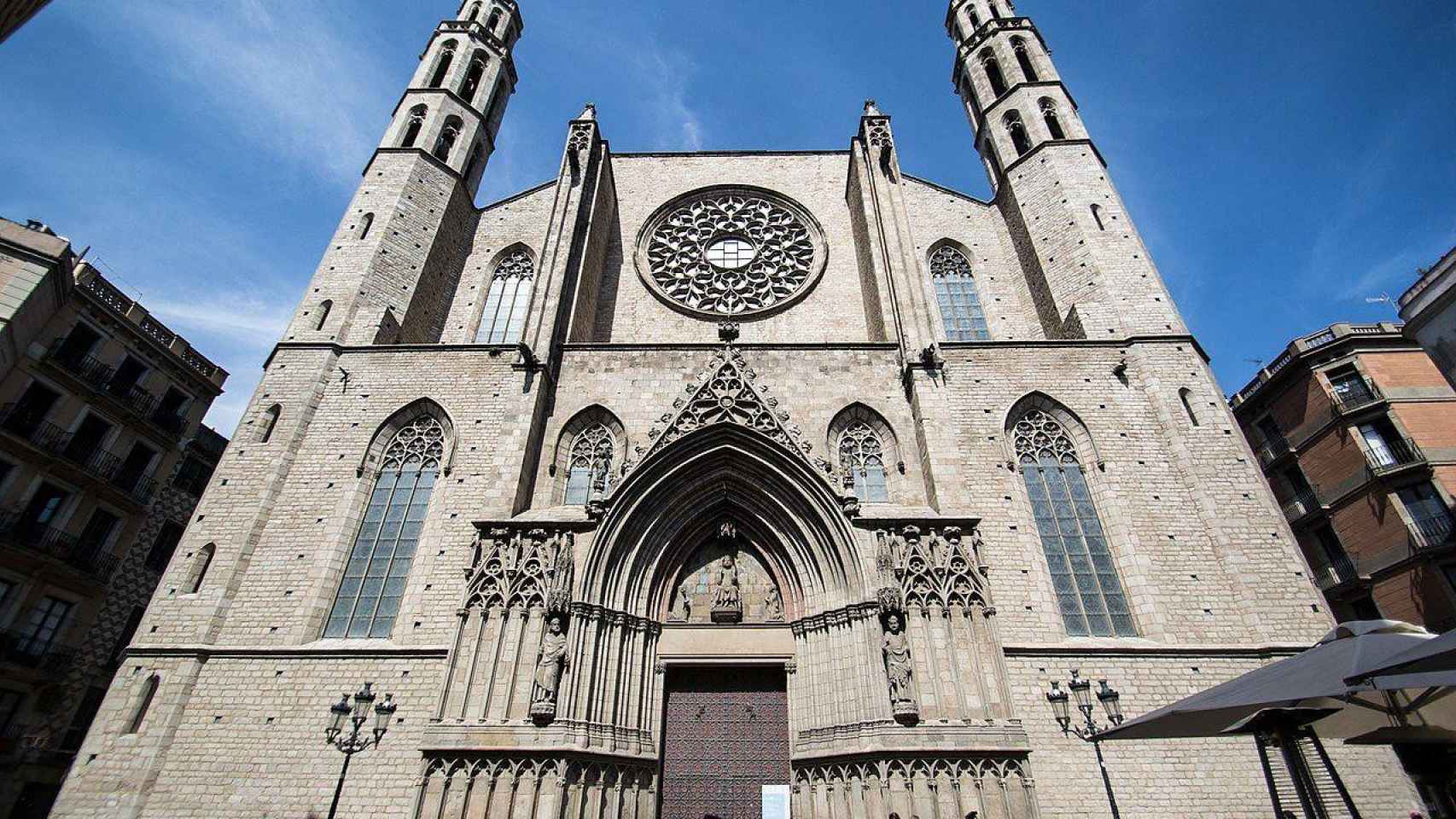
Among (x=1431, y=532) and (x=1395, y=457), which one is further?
(x=1395, y=457)

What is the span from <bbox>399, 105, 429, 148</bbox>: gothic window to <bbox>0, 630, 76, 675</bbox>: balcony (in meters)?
14.4

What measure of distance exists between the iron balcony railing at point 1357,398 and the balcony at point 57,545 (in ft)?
108

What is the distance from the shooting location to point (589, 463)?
13031mm

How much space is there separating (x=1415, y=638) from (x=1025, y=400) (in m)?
8.65

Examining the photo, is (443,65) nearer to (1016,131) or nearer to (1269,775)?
(1016,131)

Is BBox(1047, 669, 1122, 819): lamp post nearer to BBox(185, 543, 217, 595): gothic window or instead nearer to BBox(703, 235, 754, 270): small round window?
BBox(703, 235, 754, 270): small round window

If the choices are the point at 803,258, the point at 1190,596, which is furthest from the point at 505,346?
the point at 1190,596

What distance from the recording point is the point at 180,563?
11703 millimetres

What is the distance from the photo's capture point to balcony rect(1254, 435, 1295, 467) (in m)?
20.9

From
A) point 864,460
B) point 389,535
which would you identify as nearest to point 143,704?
point 389,535

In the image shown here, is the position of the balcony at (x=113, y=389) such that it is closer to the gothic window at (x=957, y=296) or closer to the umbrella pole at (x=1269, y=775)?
the gothic window at (x=957, y=296)

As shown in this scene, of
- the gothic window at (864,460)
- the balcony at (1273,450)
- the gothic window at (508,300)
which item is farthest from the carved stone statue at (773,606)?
the balcony at (1273,450)

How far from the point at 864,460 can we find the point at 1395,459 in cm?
1600

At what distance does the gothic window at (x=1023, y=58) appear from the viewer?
20.4 m
